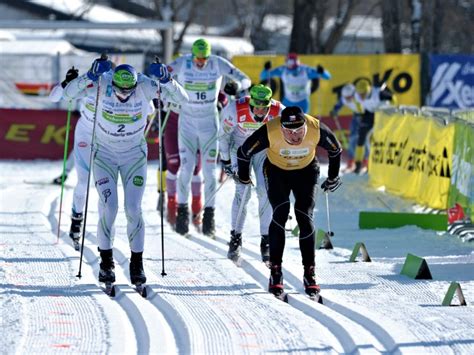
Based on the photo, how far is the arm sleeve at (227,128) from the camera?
11664 millimetres

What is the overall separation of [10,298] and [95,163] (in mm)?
1339

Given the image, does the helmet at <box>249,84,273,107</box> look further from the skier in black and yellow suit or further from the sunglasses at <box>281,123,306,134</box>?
the sunglasses at <box>281,123,306,134</box>

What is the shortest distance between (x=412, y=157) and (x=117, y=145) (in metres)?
8.23

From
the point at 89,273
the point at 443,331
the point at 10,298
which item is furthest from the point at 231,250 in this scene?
the point at 443,331

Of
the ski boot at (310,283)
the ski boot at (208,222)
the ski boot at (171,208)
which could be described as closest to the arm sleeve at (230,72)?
the ski boot at (208,222)

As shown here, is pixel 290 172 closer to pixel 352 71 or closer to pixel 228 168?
pixel 228 168

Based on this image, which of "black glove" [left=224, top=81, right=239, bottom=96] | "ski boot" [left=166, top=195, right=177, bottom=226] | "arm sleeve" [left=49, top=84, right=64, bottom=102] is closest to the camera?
"arm sleeve" [left=49, top=84, right=64, bottom=102]

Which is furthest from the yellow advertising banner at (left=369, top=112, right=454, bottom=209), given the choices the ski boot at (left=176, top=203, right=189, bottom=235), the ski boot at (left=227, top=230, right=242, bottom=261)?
the ski boot at (left=227, top=230, right=242, bottom=261)

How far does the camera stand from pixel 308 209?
32.3ft

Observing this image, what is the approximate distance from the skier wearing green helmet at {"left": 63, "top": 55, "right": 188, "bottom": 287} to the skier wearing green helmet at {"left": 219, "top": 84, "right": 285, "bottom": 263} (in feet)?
4.80

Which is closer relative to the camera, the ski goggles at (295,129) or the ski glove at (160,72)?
the ski goggles at (295,129)

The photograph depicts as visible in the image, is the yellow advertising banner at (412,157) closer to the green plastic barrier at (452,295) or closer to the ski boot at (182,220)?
the ski boot at (182,220)

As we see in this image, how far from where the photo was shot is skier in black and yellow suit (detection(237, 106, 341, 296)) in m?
9.72

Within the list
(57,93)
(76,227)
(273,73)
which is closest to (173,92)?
(57,93)
